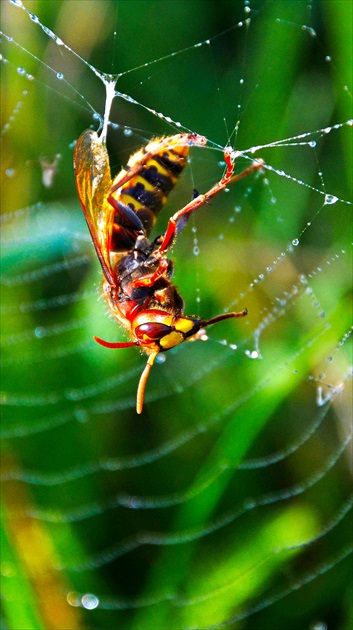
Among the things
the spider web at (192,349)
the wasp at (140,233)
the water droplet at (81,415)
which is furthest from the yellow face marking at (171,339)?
the water droplet at (81,415)

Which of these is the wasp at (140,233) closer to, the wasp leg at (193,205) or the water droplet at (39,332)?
the wasp leg at (193,205)

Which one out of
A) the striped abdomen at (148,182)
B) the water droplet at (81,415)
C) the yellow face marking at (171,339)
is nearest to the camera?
the yellow face marking at (171,339)

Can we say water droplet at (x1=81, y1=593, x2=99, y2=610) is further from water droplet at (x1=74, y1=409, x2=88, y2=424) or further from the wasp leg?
the wasp leg

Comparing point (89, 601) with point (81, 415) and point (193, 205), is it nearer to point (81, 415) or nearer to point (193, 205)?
point (81, 415)

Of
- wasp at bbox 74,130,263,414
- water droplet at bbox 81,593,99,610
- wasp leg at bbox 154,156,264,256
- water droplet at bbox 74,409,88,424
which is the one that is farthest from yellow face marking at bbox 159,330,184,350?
water droplet at bbox 81,593,99,610

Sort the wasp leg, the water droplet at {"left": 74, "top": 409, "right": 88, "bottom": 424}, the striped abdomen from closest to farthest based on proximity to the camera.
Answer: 1. the wasp leg
2. the striped abdomen
3. the water droplet at {"left": 74, "top": 409, "right": 88, "bottom": 424}

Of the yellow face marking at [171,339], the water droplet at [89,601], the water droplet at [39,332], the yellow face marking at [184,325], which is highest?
the yellow face marking at [184,325]

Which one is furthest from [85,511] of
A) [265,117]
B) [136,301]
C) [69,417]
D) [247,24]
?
[247,24]
